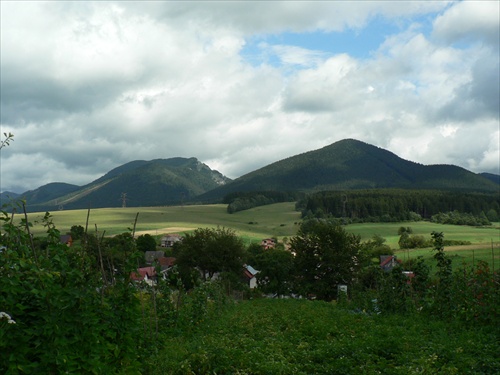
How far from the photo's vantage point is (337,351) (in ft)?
30.2

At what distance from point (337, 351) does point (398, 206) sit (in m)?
121

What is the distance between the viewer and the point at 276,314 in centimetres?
1688

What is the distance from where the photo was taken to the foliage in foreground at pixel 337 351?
8.02m

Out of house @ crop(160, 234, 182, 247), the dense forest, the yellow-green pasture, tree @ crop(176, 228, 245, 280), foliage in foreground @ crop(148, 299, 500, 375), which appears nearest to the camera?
foliage in foreground @ crop(148, 299, 500, 375)

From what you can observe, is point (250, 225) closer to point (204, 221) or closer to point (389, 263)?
point (204, 221)

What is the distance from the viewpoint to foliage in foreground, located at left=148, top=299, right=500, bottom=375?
316 inches

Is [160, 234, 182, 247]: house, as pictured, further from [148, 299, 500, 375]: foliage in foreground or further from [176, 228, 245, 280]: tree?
[148, 299, 500, 375]: foliage in foreground

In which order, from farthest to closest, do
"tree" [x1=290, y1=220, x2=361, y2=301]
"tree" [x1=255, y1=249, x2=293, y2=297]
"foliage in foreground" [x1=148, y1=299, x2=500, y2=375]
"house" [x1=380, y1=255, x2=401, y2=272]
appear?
"tree" [x1=255, y1=249, x2=293, y2=297]
"tree" [x1=290, y1=220, x2=361, y2=301]
"house" [x1=380, y1=255, x2=401, y2=272]
"foliage in foreground" [x1=148, y1=299, x2=500, y2=375]

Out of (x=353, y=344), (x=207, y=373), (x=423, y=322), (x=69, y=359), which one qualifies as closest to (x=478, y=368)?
(x=353, y=344)

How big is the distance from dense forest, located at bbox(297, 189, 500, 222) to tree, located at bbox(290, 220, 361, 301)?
78.8 metres

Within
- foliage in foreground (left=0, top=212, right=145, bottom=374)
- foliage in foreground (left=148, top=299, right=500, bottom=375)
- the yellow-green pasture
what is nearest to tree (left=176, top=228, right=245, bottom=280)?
the yellow-green pasture

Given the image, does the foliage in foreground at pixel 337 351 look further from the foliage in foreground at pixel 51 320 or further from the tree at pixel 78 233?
the tree at pixel 78 233

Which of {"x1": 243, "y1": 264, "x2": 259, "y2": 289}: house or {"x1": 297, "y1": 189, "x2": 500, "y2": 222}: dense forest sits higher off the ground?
{"x1": 297, "y1": 189, "x2": 500, "y2": 222}: dense forest

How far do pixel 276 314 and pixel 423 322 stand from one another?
17.6 ft
